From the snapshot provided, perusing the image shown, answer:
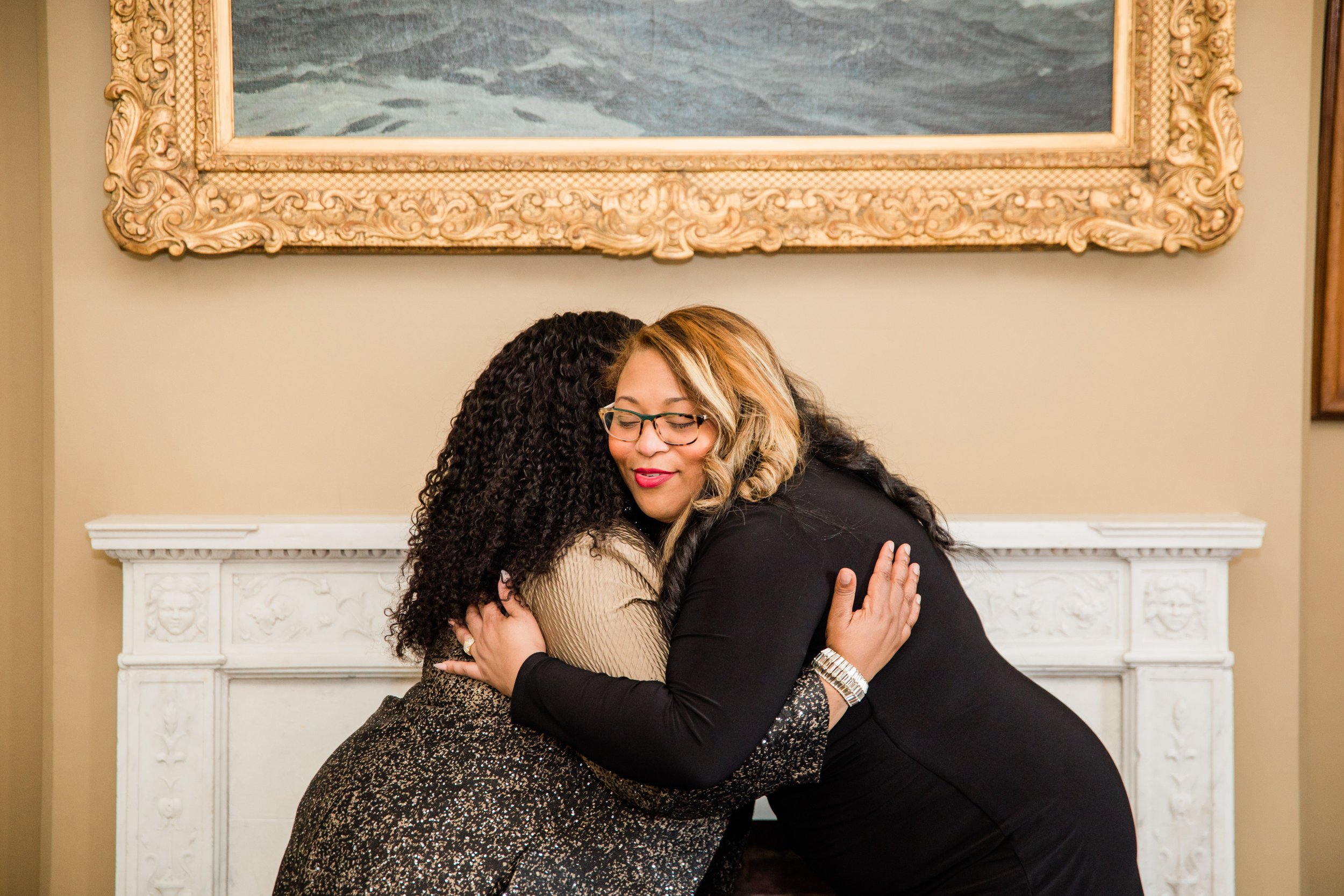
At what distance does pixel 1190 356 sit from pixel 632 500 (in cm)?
149

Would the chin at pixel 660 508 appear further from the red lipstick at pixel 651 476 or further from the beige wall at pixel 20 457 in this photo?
Result: the beige wall at pixel 20 457

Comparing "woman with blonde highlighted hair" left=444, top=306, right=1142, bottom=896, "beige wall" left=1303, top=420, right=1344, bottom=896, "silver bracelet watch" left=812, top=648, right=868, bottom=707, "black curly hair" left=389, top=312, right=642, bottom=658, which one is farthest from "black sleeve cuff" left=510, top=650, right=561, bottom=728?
"beige wall" left=1303, top=420, right=1344, bottom=896

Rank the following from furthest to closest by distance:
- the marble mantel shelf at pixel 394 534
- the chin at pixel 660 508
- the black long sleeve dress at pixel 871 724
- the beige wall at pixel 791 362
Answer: the beige wall at pixel 791 362
the marble mantel shelf at pixel 394 534
the chin at pixel 660 508
the black long sleeve dress at pixel 871 724

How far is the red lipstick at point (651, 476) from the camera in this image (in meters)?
1.43

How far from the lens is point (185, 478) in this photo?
219 cm

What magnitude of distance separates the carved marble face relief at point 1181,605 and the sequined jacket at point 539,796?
122 cm

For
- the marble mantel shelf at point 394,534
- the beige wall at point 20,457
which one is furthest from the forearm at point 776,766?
the beige wall at point 20,457

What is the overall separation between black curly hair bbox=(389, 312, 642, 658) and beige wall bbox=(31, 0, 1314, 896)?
0.70 metres

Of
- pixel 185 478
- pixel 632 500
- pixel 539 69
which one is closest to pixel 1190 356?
pixel 632 500

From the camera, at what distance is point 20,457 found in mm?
2244

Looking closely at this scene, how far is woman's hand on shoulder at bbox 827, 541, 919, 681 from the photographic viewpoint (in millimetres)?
1286

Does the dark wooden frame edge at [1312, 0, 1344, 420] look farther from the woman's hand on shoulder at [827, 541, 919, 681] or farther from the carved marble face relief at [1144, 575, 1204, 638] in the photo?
the woman's hand on shoulder at [827, 541, 919, 681]

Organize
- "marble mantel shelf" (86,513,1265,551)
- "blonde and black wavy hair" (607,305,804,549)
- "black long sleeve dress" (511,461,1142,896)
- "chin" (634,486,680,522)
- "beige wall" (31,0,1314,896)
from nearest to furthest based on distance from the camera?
"black long sleeve dress" (511,461,1142,896) < "blonde and black wavy hair" (607,305,804,549) < "chin" (634,486,680,522) < "marble mantel shelf" (86,513,1265,551) < "beige wall" (31,0,1314,896)

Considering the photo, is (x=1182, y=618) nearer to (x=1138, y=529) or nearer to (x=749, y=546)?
(x=1138, y=529)
